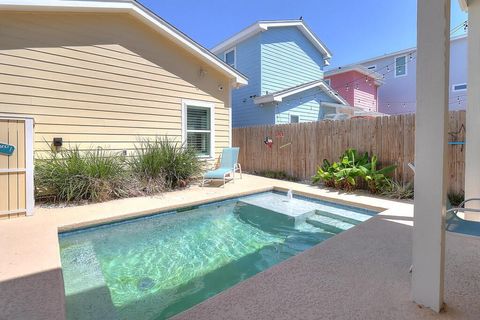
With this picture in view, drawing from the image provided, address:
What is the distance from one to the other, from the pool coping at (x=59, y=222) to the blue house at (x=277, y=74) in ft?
16.3

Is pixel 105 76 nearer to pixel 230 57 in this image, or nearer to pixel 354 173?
pixel 354 173

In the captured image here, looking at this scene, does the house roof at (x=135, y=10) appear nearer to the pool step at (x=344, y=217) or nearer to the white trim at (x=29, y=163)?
the white trim at (x=29, y=163)

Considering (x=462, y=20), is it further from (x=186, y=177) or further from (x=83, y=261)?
(x=83, y=261)

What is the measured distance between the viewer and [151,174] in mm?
6309

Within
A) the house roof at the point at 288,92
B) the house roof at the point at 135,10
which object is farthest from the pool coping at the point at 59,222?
the house roof at the point at 288,92

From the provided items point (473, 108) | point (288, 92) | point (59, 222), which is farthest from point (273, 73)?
point (59, 222)

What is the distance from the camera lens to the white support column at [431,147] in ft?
5.35

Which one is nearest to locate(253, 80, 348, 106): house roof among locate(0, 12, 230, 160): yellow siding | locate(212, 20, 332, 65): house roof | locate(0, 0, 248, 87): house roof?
locate(0, 0, 248, 87): house roof

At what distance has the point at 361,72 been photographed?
591 inches

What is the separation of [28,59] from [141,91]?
232 cm

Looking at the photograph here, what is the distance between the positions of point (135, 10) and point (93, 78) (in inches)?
77.2

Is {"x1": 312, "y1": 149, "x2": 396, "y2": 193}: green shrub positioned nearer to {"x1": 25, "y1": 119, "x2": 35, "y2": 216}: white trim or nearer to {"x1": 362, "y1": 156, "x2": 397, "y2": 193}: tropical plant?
{"x1": 362, "y1": 156, "x2": 397, "y2": 193}: tropical plant

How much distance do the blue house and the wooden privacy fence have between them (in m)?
1.96

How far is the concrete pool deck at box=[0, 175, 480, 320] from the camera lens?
1784mm
